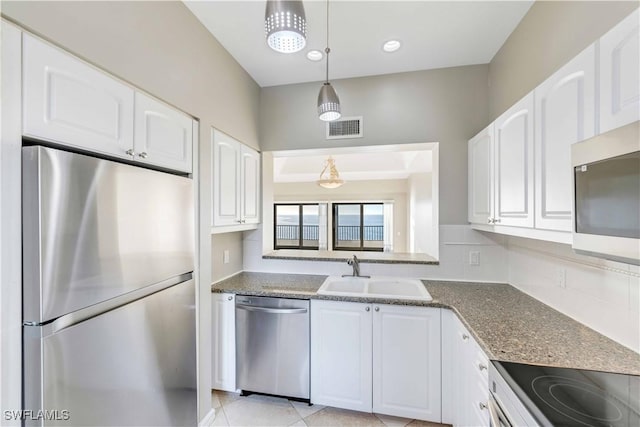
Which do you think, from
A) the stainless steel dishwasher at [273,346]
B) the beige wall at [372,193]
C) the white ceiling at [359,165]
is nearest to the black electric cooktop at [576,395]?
the stainless steel dishwasher at [273,346]

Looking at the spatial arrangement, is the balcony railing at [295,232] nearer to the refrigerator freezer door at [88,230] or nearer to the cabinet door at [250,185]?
the cabinet door at [250,185]

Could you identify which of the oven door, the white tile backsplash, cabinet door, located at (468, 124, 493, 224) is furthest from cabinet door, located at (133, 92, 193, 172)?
the white tile backsplash

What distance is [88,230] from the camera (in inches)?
41.3

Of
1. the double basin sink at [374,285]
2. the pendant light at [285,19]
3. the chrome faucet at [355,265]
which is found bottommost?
the double basin sink at [374,285]

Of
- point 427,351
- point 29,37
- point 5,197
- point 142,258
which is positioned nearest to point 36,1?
point 29,37

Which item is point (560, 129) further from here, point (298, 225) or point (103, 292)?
point (298, 225)

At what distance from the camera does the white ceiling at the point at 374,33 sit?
66.7 inches

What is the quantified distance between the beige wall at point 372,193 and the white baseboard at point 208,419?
6.12 metres

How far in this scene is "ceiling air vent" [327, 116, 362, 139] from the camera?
2.55m

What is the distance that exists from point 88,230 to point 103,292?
27 centimetres

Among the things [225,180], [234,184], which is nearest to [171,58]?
[225,180]

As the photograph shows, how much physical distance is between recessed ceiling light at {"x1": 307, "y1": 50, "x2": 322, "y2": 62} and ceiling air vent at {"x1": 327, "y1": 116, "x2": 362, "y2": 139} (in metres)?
0.57

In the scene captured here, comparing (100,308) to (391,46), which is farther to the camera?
(391,46)

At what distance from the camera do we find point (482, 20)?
1819 mm
